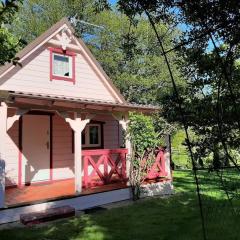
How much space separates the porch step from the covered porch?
455 mm

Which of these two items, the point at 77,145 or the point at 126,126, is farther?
the point at 126,126

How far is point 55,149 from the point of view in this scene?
14305 millimetres

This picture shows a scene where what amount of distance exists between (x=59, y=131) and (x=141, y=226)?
6.46 m

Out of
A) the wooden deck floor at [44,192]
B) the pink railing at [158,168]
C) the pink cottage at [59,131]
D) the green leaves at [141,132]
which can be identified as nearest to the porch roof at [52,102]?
the pink cottage at [59,131]

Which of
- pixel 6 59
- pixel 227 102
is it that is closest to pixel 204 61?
pixel 227 102

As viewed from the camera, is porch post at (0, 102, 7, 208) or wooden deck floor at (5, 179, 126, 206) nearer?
porch post at (0, 102, 7, 208)

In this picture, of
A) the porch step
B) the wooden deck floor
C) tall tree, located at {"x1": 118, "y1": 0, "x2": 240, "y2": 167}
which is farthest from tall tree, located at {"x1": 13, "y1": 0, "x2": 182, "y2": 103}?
tall tree, located at {"x1": 118, "y1": 0, "x2": 240, "y2": 167}

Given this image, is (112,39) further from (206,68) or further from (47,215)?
(206,68)

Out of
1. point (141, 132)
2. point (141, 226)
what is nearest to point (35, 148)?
point (141, 132)

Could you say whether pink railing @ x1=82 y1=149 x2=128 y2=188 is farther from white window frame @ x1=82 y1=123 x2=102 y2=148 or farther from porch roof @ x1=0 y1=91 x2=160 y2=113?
white window frame @ x1=82 y1=123 x2=102 y2=148

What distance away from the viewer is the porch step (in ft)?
30.4

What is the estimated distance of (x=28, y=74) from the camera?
13336mm

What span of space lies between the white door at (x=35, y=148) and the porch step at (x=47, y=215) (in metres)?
3.39

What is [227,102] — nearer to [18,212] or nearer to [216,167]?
[216,167]
